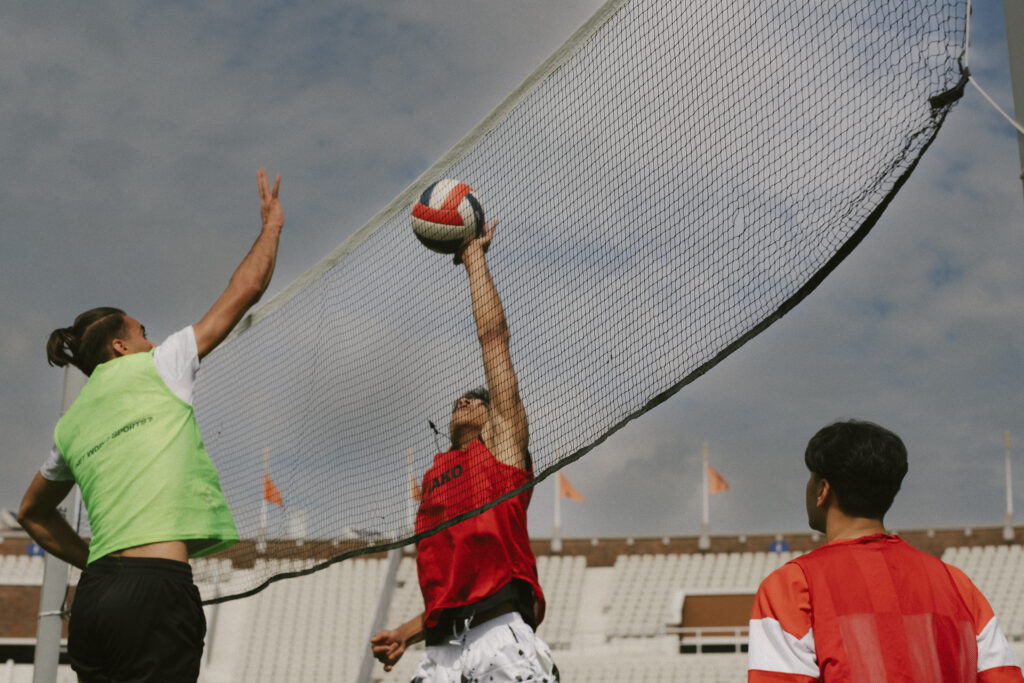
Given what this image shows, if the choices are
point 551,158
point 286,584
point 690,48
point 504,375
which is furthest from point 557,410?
point 286,584

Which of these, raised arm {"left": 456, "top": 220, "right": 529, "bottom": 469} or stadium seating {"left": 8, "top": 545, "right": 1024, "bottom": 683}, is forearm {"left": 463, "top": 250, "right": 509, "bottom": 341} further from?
stadium seating {"left": 8, "top": 545, "right": 1024, "bottom": 683}

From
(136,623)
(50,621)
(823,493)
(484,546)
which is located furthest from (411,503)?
(50,621)

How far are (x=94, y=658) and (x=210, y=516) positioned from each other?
0.57 meters

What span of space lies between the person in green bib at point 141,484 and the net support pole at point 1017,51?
257cm

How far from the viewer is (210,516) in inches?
144

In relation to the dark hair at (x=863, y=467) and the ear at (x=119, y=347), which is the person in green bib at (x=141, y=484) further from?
the dark hair at (x=863, y=467)

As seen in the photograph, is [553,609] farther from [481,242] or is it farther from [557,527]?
[481,242]

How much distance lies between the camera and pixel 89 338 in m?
3.93

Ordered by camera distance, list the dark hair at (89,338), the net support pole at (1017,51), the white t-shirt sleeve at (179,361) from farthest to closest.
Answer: the dark hair at (89,338) → the white t-shirt sleeve at (179,361) → the net support pole at (1017,51)

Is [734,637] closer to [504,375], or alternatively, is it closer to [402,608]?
[402,608]

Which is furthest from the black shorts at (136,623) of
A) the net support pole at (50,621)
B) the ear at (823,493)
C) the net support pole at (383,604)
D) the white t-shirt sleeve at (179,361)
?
the net support pole at (383,604)

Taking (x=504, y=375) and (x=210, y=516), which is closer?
(x=210, y=516)

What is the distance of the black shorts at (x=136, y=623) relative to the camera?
3396mm

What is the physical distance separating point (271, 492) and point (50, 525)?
5.08 feet
